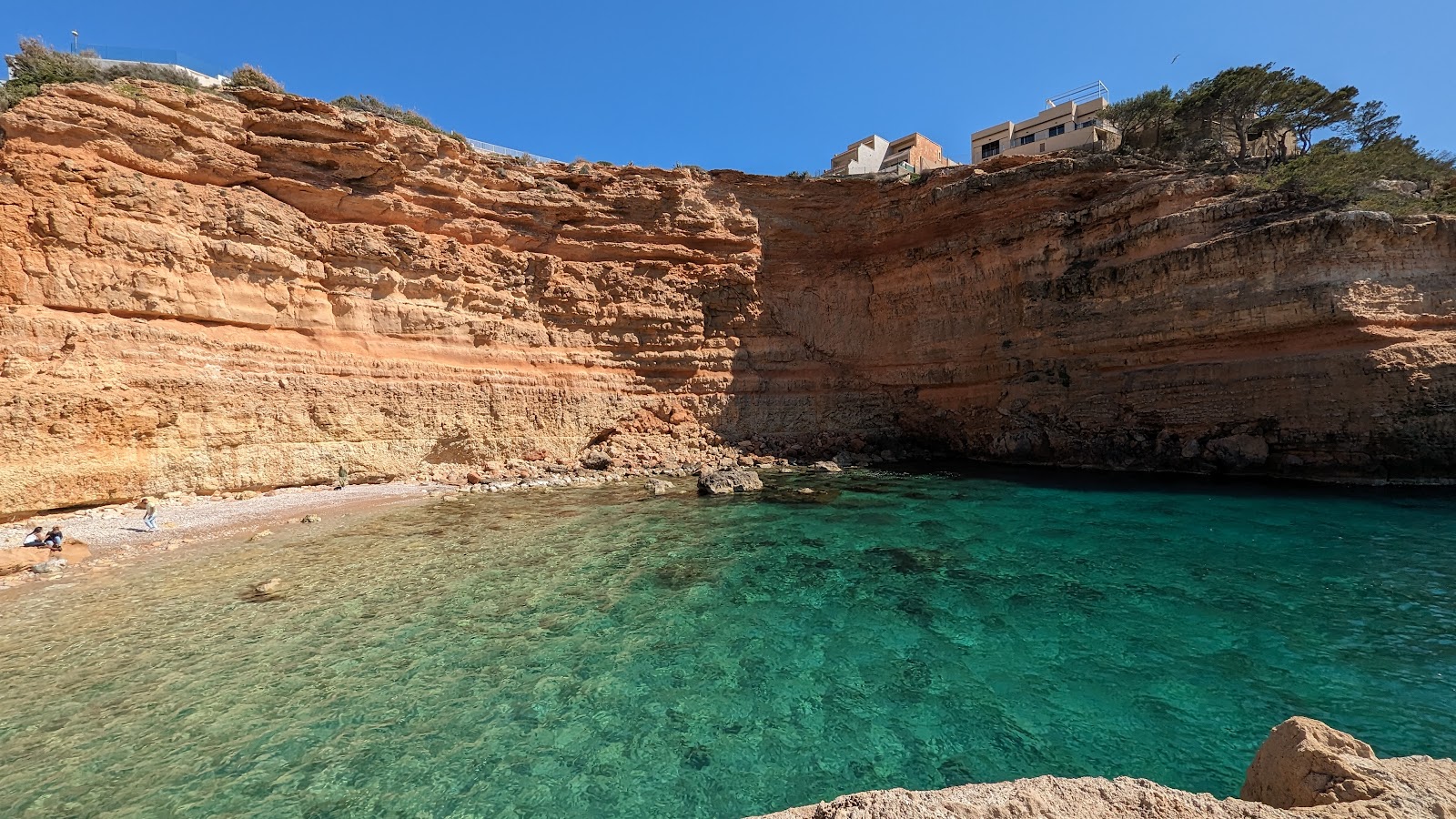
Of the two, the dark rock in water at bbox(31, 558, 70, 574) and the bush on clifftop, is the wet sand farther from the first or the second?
the bush on clifftop

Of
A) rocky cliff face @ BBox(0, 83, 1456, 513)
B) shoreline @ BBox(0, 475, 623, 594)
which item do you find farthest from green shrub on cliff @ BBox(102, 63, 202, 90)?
shoreline @ BBox(0, 475, 623, 594)

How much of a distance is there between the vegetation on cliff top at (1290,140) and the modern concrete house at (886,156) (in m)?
10.7

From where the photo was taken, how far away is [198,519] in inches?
380

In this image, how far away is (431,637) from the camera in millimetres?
5500

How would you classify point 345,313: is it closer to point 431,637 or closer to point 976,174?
point 431,637

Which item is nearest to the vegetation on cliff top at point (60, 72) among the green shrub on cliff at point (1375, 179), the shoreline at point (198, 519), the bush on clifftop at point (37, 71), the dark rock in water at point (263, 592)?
the bush on clifftop at point (37, 71)

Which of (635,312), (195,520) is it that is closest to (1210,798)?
(195,520)

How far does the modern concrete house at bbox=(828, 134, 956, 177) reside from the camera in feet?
121

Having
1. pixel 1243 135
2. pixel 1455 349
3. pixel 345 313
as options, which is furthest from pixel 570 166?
pixel 1243 135

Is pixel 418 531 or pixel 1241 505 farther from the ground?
pixel 1241 505

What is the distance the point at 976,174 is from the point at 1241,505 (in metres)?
11.7

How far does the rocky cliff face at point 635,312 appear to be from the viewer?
35.1ft

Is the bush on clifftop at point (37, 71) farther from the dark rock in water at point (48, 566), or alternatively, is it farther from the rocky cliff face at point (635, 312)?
the dark rock in water at point (48, 566)

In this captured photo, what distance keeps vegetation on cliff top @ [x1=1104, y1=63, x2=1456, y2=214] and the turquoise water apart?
9.15 m
